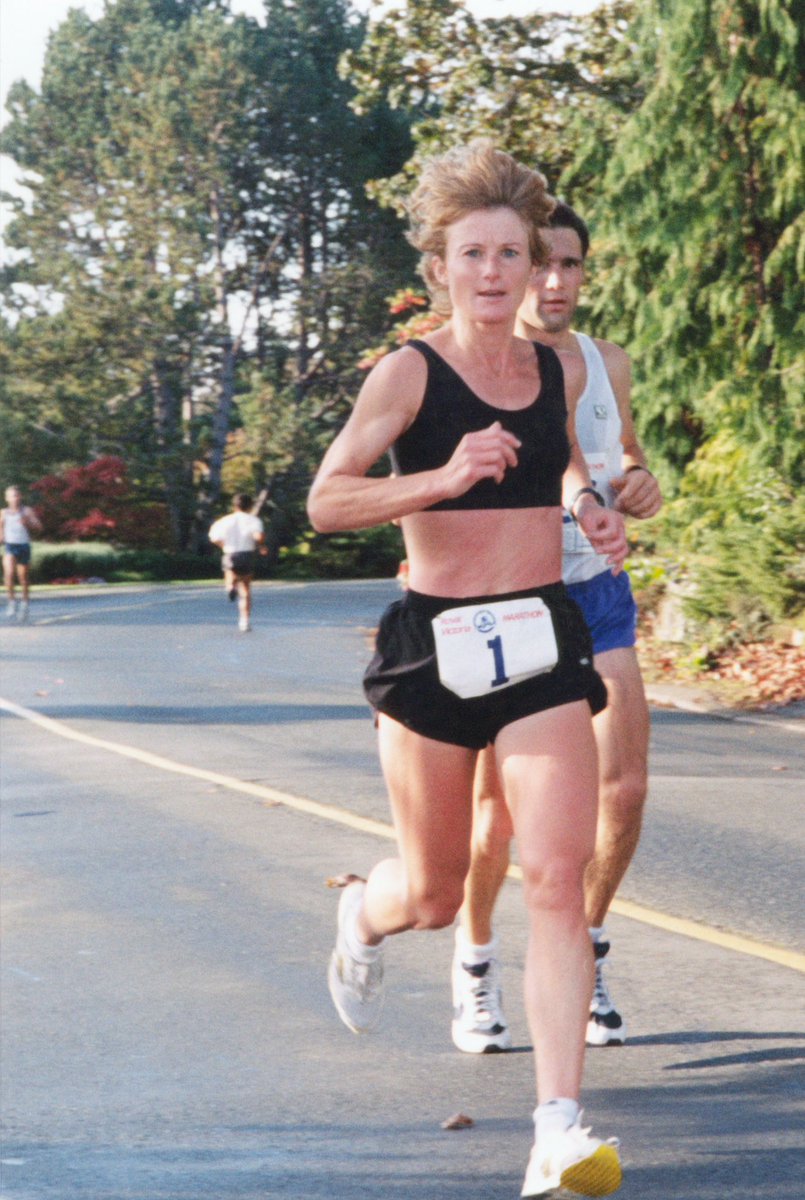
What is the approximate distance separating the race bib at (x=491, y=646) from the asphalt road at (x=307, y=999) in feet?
3.34

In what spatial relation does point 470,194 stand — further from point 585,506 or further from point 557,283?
point 557,283

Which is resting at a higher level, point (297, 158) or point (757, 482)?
point (297, 158)

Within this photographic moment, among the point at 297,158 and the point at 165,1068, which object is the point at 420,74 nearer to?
the point at 165,1068

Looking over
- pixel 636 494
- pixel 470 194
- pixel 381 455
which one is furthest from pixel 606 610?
pixel 470 194

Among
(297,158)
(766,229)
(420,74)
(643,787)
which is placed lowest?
(643,787)

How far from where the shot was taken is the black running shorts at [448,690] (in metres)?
4.21

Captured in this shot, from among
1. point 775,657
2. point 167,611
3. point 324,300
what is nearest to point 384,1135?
point 775,657

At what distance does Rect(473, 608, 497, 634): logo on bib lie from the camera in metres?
4.16

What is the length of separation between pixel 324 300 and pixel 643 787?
54.3 m

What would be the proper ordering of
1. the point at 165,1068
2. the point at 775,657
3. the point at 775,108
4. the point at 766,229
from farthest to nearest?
the point at 766,229 → the point at 775,108 → the point at 775,657 → the point at 165,1068

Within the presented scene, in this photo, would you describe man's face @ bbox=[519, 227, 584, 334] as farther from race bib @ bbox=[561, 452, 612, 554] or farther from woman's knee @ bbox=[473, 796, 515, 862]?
woman's knee @ bbox=[473, 796, 515, 862]

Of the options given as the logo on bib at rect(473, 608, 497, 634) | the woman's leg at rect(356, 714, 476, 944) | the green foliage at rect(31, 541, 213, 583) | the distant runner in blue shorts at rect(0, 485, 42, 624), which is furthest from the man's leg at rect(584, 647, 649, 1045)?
the green foliage at rect(31, 541, 213, 583)

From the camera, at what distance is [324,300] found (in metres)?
58.6

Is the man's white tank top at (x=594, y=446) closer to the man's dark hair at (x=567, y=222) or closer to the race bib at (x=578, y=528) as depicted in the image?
the race bib at (x=578, y=528)
